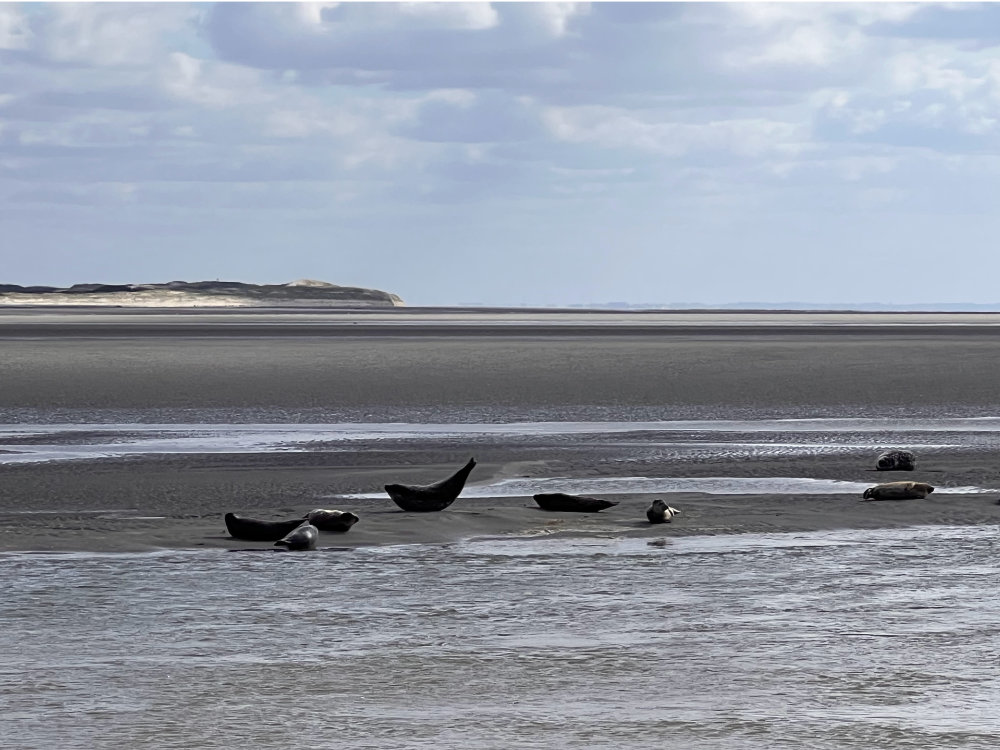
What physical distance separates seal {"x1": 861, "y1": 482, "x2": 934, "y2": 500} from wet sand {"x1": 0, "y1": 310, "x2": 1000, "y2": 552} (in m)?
0.16

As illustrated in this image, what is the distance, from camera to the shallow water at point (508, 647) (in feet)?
25.8

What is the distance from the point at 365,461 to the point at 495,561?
8.92m

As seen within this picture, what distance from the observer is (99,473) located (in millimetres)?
20172

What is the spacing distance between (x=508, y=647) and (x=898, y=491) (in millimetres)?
8397

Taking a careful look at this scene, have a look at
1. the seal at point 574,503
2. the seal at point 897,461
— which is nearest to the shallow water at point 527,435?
the seal at point 897,461

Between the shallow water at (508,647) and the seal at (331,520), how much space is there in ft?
2.93

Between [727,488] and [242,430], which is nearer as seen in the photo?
[727,488]

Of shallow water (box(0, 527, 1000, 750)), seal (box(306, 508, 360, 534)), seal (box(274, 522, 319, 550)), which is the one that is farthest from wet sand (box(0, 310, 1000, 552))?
shallow water (box(0, 527, 1000, 750))

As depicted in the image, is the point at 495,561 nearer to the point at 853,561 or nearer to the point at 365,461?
the point at 853,561

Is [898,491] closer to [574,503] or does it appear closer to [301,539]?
[574,503]

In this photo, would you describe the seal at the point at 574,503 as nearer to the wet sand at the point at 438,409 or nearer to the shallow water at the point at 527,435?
the wet sand at the point at 438,409

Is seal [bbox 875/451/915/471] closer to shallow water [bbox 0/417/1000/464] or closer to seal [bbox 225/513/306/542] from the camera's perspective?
shallow water [bbox 0/417/1000/464]

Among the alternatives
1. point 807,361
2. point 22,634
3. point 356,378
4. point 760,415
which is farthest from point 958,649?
point 807,361

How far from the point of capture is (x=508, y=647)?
31.8 feet
